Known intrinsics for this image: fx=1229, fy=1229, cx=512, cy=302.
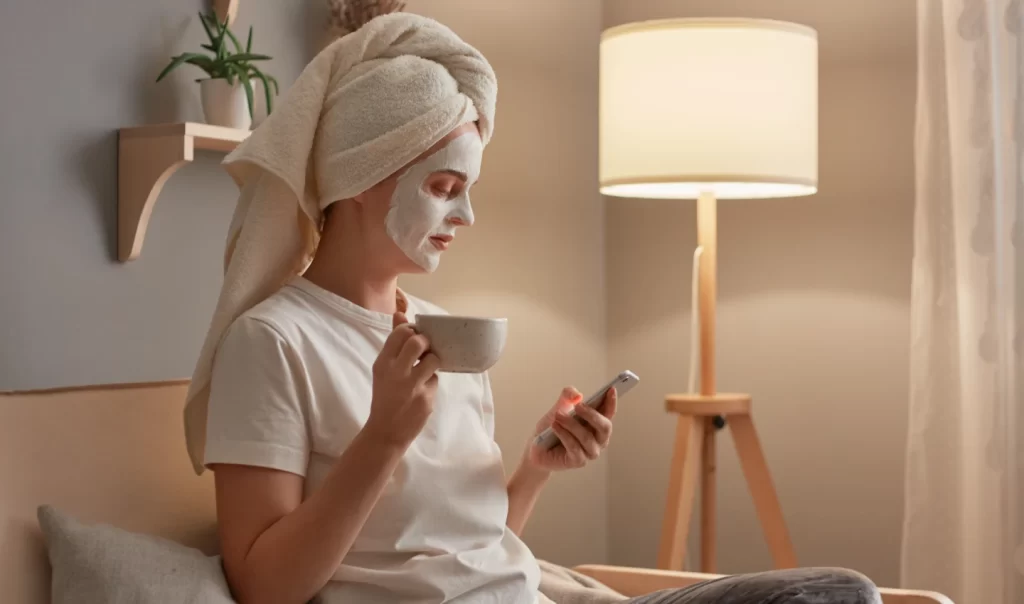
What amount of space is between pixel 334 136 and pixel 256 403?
34cm

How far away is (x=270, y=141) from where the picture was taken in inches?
58.0

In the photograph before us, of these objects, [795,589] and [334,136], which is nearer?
[795,589]

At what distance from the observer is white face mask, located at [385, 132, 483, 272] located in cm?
150

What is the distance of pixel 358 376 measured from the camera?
1.47 meters

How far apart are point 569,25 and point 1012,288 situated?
4.02 ft

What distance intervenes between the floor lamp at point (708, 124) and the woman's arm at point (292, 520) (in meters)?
1.17

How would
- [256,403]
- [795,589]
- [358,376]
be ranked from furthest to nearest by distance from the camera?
[358,376] < [256,403] < [795,589]

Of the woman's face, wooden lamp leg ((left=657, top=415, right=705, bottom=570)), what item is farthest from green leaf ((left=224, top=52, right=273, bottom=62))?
wooden lamp leg ((left=657, top=415, right=705, bottom=570))

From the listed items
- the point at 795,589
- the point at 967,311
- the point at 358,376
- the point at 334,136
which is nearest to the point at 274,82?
the point at 334,136

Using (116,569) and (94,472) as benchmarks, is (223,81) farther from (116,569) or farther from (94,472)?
(116,569)

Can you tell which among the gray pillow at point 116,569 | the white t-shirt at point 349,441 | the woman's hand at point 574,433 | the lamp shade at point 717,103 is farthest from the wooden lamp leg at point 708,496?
the gray pillow at point 116,569

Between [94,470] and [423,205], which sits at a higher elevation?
[423,205]

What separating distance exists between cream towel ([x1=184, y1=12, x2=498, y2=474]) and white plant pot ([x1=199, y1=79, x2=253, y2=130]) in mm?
332

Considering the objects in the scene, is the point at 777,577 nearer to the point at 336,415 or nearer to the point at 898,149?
the point at 336,415
